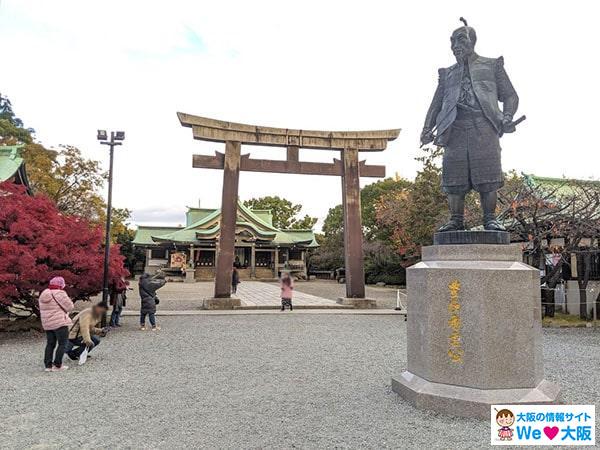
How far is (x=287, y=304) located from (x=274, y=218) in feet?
117

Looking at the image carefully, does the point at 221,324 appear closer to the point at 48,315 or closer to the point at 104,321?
the point at 104,321

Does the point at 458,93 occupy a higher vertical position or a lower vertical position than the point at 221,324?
higher

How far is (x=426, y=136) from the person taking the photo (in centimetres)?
603

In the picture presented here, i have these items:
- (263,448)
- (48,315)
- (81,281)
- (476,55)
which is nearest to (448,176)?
(476,55)

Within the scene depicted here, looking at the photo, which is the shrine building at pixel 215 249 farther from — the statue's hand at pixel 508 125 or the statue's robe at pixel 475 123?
the statue's hand at pixel 508 125

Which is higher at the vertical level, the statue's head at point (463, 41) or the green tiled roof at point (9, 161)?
the green tiled roof at point (9, 161)

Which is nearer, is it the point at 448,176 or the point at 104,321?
the point at 448,176

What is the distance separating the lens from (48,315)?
6531 mm

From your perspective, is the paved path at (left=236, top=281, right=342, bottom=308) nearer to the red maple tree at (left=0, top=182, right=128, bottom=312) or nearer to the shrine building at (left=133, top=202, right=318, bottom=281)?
the red maple tree at (left=0, top=182, right=128, bottom=312)

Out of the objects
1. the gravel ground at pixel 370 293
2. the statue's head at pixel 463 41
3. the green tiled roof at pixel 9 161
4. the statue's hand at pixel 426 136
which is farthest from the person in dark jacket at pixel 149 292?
the green tiled roof at pixel 9 161

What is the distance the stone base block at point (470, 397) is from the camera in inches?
172

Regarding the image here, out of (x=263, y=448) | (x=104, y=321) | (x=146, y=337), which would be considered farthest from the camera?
(x=104, y=321)

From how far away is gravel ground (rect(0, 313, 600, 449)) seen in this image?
398 centimetres

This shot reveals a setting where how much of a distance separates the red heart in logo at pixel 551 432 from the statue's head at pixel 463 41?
13.9 feet
